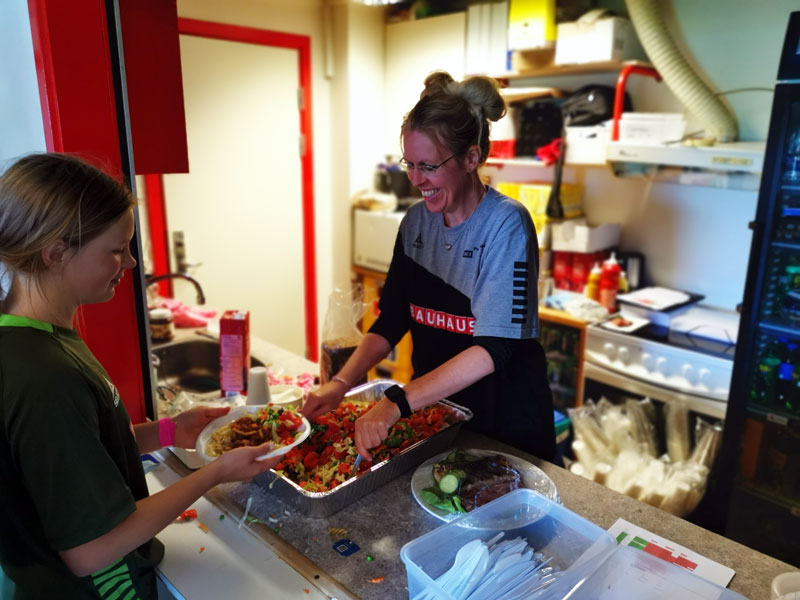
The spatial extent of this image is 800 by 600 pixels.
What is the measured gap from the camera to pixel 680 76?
2791 mm

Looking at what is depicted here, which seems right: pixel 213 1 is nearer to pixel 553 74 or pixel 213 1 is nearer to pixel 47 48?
pixel 553 74

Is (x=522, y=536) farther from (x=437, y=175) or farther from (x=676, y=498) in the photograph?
(x=676, y=498)

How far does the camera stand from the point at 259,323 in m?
4.09

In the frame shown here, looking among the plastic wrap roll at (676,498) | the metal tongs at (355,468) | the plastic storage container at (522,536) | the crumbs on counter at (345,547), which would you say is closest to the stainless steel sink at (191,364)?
the metal tongs at (355,468)

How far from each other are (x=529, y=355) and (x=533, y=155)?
7.01 ft

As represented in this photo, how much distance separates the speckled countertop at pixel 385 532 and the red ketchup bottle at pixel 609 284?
1.88m

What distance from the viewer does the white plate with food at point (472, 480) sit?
1.23 m

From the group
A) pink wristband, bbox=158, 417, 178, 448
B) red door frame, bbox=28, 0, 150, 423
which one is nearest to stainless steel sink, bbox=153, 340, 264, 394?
red door frame, bbox=28, 0, 150, 423

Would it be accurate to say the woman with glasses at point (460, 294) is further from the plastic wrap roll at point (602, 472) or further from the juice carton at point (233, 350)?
the plastic wrap roll at point (602, 472)

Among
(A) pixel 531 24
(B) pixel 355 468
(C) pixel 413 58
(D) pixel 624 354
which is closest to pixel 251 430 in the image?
(B) pixel 355 468

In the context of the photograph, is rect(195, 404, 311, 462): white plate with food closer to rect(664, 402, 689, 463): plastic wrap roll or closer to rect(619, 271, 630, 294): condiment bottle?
rect(664, 402, 689, 463): plastic wrap roll

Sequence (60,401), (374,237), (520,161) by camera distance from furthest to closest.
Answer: (374,237)
(520,161)
(60,401)

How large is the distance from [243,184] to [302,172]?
45 cm

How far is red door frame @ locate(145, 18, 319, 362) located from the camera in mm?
3414
